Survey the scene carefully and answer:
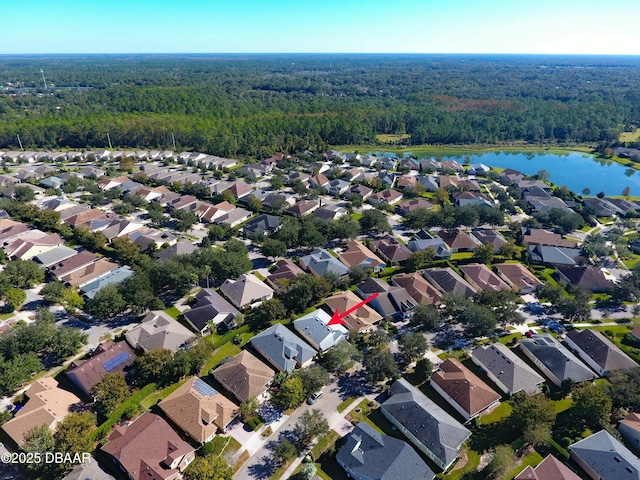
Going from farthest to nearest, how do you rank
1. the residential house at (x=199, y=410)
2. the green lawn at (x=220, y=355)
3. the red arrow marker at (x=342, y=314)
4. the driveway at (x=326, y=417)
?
1. the red arrow marker at (x=342, y=314)
2. the green lawn at (x=220, y=355)
3. the residential house at (x=199, y=410)
4. the driveway at (x=326, y=417)

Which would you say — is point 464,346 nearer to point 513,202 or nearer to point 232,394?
point 232,394

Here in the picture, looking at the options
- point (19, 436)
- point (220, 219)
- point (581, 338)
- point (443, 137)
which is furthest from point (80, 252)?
point (443, 137)

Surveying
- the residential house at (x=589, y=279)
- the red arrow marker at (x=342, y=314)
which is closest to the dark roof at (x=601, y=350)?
the residential house at (x=589, y=279)

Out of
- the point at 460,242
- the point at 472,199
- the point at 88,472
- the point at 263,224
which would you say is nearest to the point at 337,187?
the point at 263,224

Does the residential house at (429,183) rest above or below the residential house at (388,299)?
above

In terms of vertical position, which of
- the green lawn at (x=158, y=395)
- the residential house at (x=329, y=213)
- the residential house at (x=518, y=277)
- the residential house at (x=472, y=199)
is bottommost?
the green lawn at (x=158, y=395)

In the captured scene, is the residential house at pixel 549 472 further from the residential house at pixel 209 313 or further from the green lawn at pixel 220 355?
the residential house at pixel 209 313

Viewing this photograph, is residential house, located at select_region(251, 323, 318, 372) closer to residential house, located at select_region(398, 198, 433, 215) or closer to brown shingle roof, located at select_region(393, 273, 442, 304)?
brown shingle roof, located at select_region(393, 273, 442, 304)
